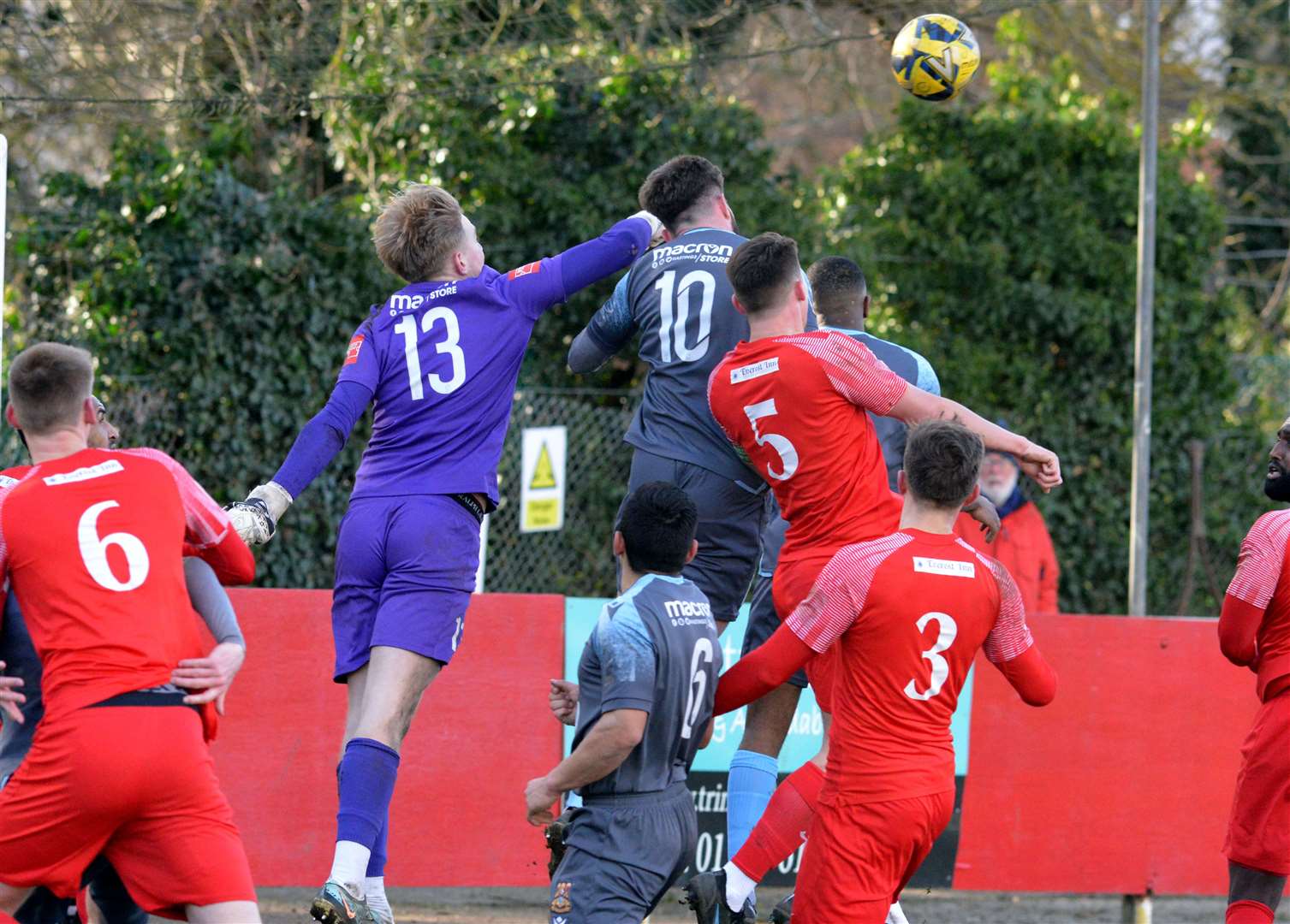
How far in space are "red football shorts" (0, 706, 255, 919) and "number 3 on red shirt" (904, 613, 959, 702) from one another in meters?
1.89

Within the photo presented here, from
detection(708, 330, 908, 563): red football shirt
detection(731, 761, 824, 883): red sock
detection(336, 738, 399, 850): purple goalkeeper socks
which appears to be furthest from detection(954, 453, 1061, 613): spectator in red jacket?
detection(336, 738, 399, 850): purple goalkeeper socks

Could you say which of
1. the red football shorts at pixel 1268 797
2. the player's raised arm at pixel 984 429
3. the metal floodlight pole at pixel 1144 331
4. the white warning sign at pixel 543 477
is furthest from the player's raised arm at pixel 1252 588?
the white warning sign at pixel 543 477

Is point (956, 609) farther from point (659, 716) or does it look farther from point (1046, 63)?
point (1046, 63)

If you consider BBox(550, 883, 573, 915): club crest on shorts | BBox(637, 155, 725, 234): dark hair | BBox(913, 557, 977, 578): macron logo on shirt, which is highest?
BBox(637, 155, 725, 234): dark hair

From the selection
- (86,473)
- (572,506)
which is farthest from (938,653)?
(572,506)

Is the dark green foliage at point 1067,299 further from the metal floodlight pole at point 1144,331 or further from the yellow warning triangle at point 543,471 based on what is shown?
the yellow warning triangle at point 543,471

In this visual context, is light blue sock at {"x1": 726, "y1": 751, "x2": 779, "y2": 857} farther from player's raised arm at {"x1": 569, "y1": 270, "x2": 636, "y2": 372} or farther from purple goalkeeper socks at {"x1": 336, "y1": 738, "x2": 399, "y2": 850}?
player's raised arm at {"x1": 569, "y1": 270, "x2": 636, "y2": 372}

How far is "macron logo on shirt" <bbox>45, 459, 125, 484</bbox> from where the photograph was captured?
4000 mm

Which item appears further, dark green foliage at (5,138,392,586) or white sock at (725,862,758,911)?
dark green foliage at (5,138,392,586)

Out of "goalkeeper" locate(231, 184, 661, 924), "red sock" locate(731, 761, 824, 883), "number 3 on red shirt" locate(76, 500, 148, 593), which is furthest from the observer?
"goalkeeper" locate(231, 184, 661, 924)

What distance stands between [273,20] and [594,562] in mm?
4201

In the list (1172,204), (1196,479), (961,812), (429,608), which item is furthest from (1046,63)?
(429,608)

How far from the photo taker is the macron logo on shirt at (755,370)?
196 inches

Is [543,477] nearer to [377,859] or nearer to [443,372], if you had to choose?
[443,372]
